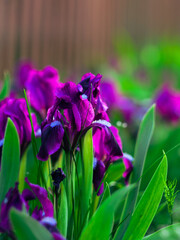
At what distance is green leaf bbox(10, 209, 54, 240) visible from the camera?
0.51m

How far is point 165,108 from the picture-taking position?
5.96ft

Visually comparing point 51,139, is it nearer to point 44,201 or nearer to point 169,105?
point 44,201

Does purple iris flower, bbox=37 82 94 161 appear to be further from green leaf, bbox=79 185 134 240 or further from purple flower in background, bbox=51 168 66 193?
green leaf, bbox=79 185 134 240

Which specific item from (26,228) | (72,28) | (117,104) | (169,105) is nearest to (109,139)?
(26,228)

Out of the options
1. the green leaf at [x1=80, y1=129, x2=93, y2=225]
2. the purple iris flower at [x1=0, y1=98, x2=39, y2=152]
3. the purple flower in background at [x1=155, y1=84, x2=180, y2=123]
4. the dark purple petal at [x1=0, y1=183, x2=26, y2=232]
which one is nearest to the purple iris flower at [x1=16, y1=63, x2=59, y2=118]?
the purple iris flower at [x1=0, y1=98, x2=39, y2=152]

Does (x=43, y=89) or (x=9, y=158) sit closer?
(x=9, y=158)

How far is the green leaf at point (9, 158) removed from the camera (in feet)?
2.40

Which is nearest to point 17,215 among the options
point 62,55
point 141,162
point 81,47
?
point 141,162

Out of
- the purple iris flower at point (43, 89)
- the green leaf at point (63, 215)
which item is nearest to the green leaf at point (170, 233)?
the green leaf at point (63, 215)

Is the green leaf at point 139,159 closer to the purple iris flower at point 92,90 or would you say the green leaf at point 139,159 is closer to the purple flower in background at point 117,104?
the purple iris flower at point 92,90

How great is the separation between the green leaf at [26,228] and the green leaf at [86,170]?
0.51ft

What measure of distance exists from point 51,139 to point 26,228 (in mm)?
174

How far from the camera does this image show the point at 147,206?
0.71 metres

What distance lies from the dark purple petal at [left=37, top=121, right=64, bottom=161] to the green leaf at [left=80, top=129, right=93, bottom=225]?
1.9 inches
